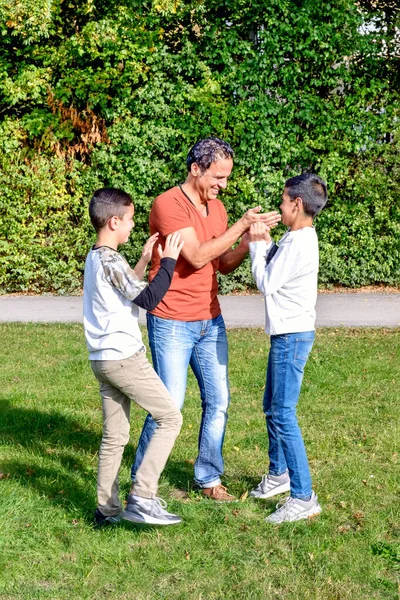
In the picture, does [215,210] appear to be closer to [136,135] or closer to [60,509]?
[60,509]

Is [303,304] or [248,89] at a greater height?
[248,89]

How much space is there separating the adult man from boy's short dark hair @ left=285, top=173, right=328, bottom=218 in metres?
0.16

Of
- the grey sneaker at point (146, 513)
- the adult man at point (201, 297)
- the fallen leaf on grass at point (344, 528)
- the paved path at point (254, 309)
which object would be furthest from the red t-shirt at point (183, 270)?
the paved path at point (254, 309)

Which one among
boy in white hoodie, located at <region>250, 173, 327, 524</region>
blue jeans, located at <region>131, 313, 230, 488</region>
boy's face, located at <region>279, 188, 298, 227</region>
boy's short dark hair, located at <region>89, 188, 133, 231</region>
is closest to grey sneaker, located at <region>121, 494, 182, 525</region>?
blue jeans, located at <region>131, 313, 230, 488</region>

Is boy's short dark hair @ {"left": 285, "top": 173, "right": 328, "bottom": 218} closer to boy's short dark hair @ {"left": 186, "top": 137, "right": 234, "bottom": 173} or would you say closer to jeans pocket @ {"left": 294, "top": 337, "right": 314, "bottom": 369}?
boy's short dark hair @ {"left": 186, "top": 137, "right": 234, "bottom": 173}

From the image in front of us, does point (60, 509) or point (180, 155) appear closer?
point (60, 509)

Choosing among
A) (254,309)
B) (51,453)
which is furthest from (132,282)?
(254,309)

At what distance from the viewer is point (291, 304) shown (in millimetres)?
4406

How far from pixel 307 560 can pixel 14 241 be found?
28.7 ft

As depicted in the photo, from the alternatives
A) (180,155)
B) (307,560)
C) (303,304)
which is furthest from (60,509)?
(180,155)

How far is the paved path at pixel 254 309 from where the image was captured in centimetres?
998

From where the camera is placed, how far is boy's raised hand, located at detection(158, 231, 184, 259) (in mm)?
4199

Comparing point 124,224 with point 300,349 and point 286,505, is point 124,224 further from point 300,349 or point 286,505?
point 286,505

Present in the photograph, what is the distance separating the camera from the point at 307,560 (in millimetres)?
4043
